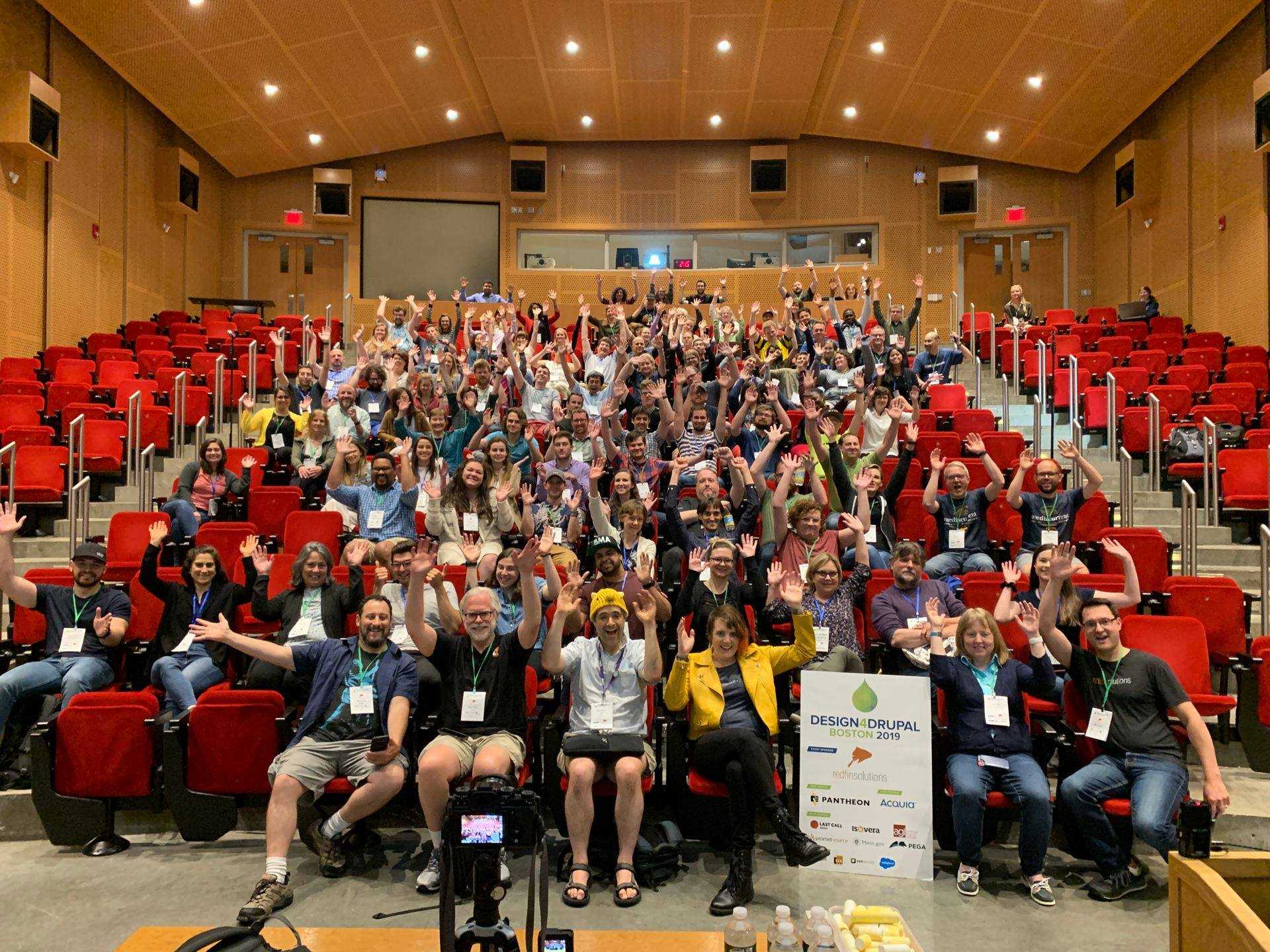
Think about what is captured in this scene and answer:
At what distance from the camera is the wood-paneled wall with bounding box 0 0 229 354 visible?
31.3ft

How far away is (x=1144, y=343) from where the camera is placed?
1041 cm

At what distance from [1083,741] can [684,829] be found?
1.66 meters

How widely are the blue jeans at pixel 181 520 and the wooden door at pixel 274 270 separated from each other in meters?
9.28

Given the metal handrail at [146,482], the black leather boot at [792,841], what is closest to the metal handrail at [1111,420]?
the black leather boot at [792,841]

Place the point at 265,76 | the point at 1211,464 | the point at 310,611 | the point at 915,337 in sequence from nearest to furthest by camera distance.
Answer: the point at 310,611
the point at 1211,464
the point at 265,76
the point at 915,337

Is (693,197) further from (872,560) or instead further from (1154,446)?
(872,560)

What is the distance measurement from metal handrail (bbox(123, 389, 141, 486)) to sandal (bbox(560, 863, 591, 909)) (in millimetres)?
5263

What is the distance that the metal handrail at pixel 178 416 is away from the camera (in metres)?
8.03

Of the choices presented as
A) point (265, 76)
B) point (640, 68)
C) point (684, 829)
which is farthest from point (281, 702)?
point (640, 68)

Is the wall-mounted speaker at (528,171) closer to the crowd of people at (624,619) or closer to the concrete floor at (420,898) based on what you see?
the crowd of people at (624,619)

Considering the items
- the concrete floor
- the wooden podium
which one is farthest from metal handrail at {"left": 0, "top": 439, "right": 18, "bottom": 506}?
the wooden podium

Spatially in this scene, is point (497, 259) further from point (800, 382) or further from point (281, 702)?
point (281, 702)

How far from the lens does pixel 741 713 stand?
3.89m

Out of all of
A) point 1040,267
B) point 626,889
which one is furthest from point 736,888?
point 1040,267
